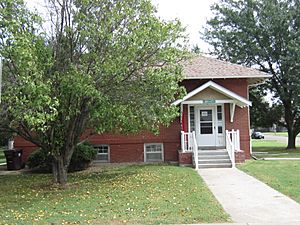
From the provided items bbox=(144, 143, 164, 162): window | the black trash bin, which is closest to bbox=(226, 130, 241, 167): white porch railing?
bbox=(144, 143, 164, 162): window

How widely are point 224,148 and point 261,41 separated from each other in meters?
12.0

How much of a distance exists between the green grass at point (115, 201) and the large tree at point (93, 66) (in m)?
1.66

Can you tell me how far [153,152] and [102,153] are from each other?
8.92 ft

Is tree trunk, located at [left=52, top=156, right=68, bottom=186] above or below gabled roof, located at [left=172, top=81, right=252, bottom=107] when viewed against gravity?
below

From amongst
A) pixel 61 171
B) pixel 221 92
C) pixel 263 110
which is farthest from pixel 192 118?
pixel 263 110

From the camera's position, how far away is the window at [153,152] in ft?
65.7

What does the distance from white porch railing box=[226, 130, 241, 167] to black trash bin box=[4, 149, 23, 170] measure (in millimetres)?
10431

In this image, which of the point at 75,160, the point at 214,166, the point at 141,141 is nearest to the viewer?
the point at 214,166

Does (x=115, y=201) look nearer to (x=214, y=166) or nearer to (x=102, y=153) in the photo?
(x=214, y=166)

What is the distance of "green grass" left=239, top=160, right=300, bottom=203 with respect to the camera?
34.3 feet

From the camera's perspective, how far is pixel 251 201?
30.2ft

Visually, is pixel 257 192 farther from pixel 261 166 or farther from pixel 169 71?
pixel 261 166

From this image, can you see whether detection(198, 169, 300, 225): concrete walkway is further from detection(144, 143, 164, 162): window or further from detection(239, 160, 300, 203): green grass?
detection(144, 143, 164, 162): window

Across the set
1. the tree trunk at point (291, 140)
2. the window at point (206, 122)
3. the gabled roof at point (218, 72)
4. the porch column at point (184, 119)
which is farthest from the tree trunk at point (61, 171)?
the tree trunk at point (291, 140)
